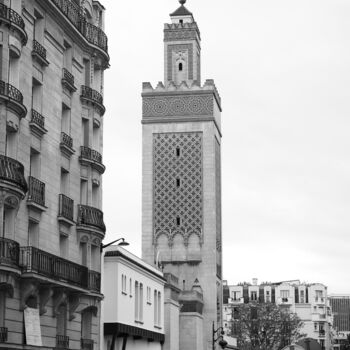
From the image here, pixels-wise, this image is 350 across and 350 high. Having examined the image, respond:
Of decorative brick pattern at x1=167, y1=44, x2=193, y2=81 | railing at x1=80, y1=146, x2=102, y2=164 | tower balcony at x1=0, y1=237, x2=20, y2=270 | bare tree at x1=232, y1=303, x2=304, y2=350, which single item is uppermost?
decorative brick pattern at x1=167, y1=44, x2=193, y2=81

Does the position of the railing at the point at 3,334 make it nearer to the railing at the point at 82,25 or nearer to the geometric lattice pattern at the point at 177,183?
the railing at the point at 82,25

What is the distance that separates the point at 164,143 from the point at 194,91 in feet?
17.1

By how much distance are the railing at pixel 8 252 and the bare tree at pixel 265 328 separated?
70.0 metres

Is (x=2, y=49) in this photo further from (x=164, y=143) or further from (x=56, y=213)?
(x=164, y=143)

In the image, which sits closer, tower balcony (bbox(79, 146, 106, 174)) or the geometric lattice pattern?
tower balcony (bbox(79, 146, 106, 174))

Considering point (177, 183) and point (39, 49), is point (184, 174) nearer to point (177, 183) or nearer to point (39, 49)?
point (177, 183)

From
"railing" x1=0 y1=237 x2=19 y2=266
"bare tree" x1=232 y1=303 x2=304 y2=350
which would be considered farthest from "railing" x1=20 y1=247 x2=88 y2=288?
"bare tree" x1=232 y1=303 x2=304 y2=350

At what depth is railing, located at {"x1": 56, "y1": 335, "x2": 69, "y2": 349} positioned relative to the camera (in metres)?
34.0

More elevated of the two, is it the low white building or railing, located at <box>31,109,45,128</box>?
railing, located at <box>31,109,45,128</box>

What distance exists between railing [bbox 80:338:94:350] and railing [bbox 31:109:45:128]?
360 inches

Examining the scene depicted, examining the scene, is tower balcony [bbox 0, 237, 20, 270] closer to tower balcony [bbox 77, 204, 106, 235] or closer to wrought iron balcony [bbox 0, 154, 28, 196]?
wrought iron balcony [bbox 0, 154, 28, 196]

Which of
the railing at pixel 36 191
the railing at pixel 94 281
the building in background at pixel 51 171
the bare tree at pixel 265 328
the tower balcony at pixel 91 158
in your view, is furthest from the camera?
the bare tree at pixel 265 328

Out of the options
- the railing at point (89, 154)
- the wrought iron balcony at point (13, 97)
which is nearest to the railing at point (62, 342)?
the railing at point (89, 154)

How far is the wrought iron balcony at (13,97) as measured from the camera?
28.6 metres
